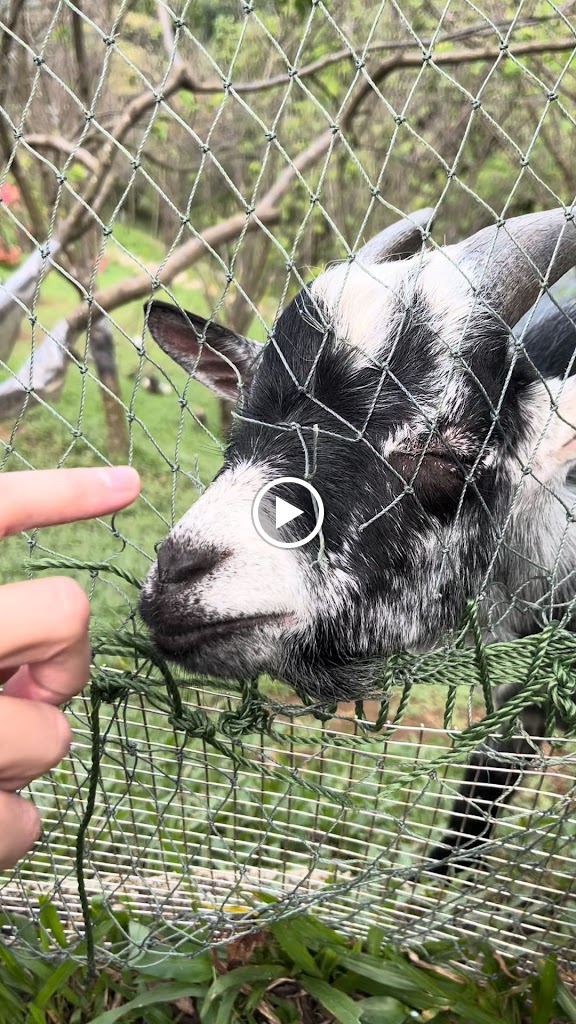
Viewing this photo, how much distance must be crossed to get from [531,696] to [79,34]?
4.84m

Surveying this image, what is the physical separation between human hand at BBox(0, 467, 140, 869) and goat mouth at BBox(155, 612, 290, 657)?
0.43m

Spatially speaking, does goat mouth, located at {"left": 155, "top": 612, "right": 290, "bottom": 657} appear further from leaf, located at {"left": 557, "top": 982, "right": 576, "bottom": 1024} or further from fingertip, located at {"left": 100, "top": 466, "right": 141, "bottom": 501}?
leaf, located at {"left": 557, "top": 982, "right": 576, "bottom": 1024}

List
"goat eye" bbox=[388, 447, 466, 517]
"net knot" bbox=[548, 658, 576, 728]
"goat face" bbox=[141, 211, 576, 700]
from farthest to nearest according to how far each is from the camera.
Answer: "goat eye" bbox=[388, 447, 466, 517]
"goat face" bbox=[141, 211, 576, 700]
"net knot" bbox=[548, 658, 576, 728]

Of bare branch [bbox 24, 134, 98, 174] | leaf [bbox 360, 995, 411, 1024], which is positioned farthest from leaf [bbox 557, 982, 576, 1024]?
bare branch [bbox 24, 134, 98, 174]

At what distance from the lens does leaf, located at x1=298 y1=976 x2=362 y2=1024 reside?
1.71m

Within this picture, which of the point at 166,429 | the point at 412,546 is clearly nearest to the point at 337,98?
the point at 166,429

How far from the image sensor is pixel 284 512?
4.74 ft

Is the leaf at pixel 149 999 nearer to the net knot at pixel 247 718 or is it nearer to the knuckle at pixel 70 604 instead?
the net knot at pixel 247 718

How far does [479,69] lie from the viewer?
5.66 meters

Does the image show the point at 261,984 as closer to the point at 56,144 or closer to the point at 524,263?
the point at 524,263

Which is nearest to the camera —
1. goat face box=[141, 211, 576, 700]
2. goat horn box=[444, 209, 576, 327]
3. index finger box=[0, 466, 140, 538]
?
index finger box=[0, 466, 140, 538]

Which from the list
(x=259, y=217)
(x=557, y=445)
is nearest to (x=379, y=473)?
(x=557, y=445)

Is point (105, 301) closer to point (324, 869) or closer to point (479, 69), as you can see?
point (479, 69)

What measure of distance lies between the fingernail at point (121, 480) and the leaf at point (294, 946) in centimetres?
143
